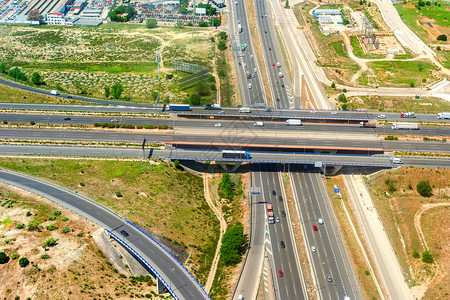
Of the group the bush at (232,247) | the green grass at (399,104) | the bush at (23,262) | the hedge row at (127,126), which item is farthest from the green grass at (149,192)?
the green grass at (399,104)

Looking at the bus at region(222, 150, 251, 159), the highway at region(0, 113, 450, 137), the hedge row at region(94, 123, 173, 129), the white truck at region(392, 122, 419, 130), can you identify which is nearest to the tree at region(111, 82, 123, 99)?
the highway at region(0, 113, 450, 137)

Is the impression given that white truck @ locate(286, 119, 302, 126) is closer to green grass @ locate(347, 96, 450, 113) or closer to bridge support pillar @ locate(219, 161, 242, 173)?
bridge support pillar @ locate(219, 161, 242, 173)

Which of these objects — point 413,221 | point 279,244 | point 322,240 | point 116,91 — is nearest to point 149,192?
point 279,244

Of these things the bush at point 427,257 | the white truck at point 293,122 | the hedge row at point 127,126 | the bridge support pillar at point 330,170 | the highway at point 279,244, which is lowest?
the bush at point 427,257

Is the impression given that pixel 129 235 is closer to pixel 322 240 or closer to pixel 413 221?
pixel 322 240

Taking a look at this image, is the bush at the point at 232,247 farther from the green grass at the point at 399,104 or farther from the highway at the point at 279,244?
the green grass at the point at 399,104

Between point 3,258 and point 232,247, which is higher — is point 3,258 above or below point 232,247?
above
